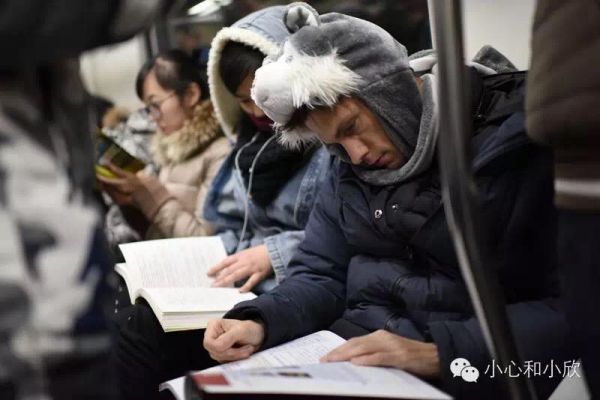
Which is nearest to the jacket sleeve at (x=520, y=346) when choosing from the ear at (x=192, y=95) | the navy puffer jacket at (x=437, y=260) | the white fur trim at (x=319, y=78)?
the navy puffer jacket at (x=437, y=260)

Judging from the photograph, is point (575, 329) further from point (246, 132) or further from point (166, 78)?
point (166, 78)

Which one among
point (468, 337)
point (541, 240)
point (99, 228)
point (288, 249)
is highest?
point (99, 228)

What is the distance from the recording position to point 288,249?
59.2 inches

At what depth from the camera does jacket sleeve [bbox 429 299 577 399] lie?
965mm

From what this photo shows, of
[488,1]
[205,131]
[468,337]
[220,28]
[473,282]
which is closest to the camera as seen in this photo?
[473,282]

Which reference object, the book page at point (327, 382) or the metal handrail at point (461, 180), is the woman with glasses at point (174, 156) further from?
the metal handrail at point (461, 180)

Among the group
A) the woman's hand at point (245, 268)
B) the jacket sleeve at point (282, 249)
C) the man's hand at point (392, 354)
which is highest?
the man's hand at point (392, 354)

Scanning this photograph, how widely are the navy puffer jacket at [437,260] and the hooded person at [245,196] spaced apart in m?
0.16

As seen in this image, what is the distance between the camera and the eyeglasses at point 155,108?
178 centimetres

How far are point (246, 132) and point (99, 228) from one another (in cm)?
84

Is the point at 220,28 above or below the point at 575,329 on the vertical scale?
above

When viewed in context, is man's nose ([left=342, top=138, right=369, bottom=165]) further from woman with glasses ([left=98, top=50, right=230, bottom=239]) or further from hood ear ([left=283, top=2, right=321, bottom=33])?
woman with glasses ([left=98, top=50, right=230, bottom=239])

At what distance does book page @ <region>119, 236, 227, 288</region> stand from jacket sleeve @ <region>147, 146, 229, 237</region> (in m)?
0.09

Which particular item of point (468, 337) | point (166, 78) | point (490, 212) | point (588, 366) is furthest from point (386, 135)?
point (166, 78)
